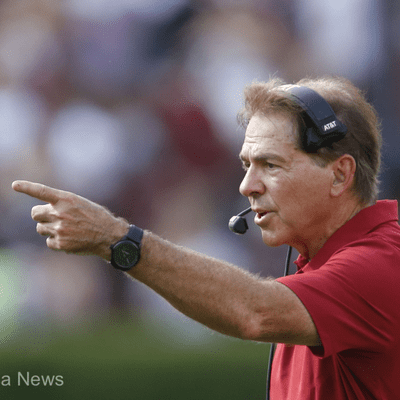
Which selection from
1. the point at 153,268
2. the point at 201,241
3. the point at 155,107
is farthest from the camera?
the point at 155,107

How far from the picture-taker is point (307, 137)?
4.91ft

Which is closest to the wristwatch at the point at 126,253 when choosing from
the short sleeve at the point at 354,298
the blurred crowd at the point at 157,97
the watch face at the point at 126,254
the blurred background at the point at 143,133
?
the watch face at the point at 126,254

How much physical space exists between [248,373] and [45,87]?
9.94 feet

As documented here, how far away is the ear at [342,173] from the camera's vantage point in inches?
60.8

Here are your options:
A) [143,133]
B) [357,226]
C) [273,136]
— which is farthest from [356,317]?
[143,133]

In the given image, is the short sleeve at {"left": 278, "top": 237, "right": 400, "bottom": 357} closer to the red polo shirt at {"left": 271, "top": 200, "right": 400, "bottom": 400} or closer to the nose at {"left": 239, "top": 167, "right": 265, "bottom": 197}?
the red polo shirt at {"left": 271, "top": 200, "right": 400, "bottom": 400}

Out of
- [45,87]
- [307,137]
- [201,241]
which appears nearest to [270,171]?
[307,137]

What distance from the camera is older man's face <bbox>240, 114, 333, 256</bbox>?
1.53m

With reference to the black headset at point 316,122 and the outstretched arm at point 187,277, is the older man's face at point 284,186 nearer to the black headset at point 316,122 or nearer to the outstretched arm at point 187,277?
the black headset at point 316,122

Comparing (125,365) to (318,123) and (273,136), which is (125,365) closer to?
(273,136)

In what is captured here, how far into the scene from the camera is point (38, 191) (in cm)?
109

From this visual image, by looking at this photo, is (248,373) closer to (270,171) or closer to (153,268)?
(270,171)

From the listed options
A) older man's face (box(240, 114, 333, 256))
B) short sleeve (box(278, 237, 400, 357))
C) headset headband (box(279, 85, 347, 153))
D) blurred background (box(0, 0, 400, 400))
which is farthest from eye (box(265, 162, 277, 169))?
blurred background (box(0, 0, 400, 400))

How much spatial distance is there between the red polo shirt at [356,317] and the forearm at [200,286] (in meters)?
0.12
